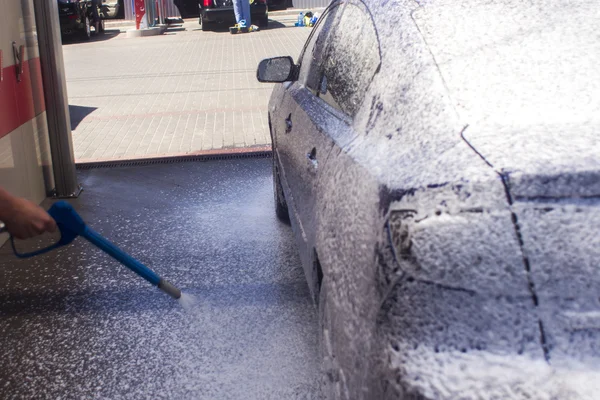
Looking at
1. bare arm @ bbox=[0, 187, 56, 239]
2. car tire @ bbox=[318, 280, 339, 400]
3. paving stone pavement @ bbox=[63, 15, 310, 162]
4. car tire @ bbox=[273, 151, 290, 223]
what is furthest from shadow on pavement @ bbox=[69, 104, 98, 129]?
car tire @ bbox=[318, 280, 339, 400]

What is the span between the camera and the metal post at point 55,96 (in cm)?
607

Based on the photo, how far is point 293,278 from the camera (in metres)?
4.43

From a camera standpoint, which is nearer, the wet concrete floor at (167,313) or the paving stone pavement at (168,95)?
the wet concrete floor at (167,313)

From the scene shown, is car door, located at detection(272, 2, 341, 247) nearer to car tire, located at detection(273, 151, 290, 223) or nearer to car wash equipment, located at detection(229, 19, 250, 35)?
car tire, located at detection(273, 151, 290, 223)

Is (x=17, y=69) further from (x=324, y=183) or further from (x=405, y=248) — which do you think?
(x=405, y=248)

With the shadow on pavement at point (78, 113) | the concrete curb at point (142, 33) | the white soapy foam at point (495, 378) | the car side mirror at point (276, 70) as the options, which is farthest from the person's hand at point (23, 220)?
the concrete curb at point (142, 33)

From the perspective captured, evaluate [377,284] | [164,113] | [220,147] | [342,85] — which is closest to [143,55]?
[164,113]

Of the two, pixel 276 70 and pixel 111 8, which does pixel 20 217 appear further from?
pixel 111 8

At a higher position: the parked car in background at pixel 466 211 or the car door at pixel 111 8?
the parked car in background at pixel 466 211

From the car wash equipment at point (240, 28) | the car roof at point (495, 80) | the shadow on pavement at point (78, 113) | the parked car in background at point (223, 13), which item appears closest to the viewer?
the car roof at point (495, 80)

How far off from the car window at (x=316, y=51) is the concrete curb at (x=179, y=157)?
3426mm

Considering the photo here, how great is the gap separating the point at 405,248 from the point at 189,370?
199cm

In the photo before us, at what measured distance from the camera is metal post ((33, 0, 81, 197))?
239 inches

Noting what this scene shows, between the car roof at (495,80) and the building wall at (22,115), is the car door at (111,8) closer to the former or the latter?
the building wall at (22,115)
